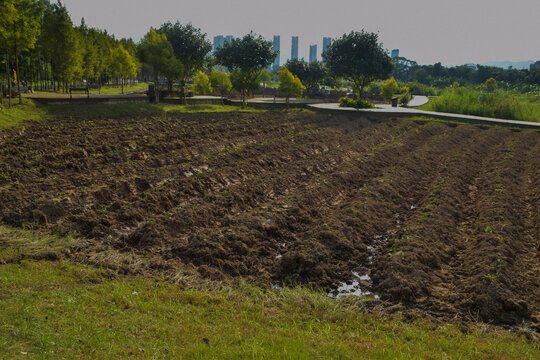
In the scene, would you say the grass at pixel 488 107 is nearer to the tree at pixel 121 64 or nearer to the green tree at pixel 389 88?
the green tree at pixel 389 88

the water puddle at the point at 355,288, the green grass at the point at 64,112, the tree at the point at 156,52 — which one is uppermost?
the tree at the point at 156,52

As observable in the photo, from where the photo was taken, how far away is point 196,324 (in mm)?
5391

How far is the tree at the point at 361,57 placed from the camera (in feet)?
139

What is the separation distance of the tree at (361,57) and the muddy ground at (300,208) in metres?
25.8

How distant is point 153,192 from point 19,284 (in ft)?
17.0

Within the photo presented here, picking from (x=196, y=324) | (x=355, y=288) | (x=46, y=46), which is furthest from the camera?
(x=46, y=46)

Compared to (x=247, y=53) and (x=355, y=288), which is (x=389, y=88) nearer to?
(x=247, y=53)

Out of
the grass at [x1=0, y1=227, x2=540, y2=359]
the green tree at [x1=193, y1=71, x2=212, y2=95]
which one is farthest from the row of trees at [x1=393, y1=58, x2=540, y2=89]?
the grass at [x1=0, y1=227, x2=540, y2=359]

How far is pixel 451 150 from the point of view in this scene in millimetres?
19250

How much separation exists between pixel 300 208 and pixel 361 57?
36675 millimetres

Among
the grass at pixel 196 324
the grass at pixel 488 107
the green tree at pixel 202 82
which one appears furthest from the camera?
the green tree at pixel 202 82

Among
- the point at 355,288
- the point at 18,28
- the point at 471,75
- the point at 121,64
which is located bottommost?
the point at 355,288

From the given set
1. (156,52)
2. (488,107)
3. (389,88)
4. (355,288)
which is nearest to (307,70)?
(389,88)

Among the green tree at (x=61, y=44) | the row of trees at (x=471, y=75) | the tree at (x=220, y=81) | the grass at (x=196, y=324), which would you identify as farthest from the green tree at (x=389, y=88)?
the grass at (x=196, y=324)
